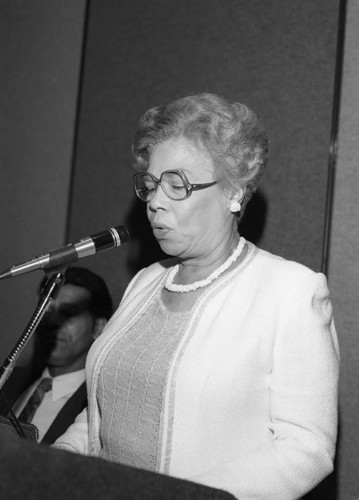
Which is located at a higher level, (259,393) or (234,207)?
(234,207)

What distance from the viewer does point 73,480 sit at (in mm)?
750

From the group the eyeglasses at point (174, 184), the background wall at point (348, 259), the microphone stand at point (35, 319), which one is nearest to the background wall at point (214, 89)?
the background wall at point (348, 259)

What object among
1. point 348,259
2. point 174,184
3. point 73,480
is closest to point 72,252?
point 174,184

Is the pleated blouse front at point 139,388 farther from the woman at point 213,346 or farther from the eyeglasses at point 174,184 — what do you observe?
the eyeglasses at point 174,184

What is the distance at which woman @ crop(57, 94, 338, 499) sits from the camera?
1.39m

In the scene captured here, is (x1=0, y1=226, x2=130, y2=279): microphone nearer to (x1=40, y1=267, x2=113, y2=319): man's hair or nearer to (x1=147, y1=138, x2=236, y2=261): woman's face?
(x1=147, y1=138, x2=236, y2=261): woman's face

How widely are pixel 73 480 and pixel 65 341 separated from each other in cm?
199

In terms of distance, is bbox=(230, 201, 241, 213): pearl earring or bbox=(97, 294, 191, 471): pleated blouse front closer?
bbox=(97, 294, 191, 471): pleated blouse front

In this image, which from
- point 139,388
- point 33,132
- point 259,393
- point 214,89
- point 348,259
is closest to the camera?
point 259,393

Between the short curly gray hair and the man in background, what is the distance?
1.11 metres

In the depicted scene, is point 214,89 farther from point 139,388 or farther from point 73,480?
point 73,480

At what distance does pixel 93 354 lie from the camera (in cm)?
173

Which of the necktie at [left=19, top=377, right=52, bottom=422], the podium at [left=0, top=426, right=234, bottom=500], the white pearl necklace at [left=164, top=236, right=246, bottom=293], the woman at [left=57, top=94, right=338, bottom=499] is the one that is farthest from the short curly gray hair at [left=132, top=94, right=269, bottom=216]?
the necktie at [left=19, top=377, right=52, bottom=422]

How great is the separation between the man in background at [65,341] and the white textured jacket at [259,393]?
4.03ft
